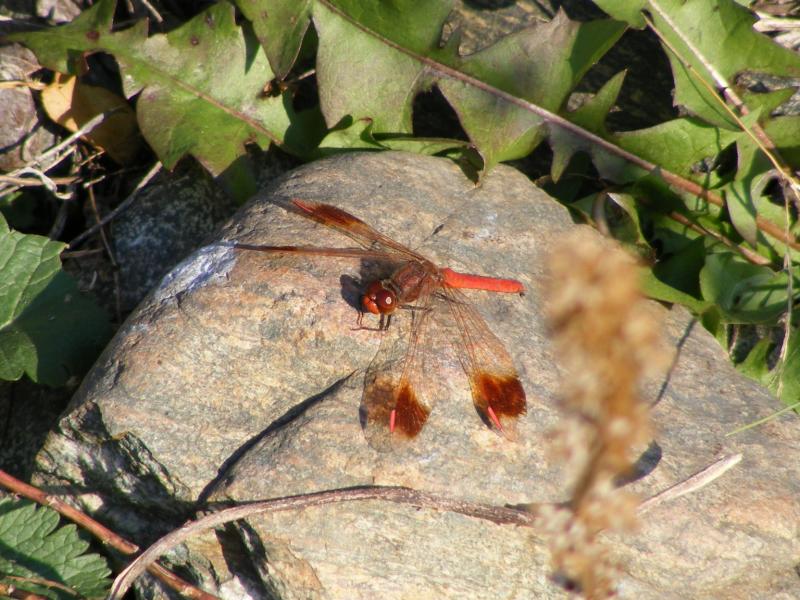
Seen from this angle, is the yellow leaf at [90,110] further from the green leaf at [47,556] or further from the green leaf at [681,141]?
the green leaf at [681,141]

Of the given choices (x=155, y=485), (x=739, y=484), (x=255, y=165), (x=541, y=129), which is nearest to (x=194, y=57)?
(x=255, y=165)

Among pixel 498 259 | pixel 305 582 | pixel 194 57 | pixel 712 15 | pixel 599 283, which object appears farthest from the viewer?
pixel 194 57

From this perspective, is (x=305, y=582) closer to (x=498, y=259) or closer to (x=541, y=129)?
(x=498, y=259)

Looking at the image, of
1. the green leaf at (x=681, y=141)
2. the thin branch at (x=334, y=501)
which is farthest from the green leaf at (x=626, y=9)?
the thin branch at (x=334, y=501)

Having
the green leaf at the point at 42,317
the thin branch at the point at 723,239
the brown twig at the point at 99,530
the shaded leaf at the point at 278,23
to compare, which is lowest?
the brown twig at the point at 99,530

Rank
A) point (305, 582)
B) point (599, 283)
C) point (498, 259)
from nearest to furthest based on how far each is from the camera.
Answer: point (599, 283) → point (305, 582) → point (498, 259)

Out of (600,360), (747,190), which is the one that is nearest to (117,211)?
(747,190)

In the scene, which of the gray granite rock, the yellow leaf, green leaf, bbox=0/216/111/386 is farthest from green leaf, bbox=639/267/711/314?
the yellow leaf

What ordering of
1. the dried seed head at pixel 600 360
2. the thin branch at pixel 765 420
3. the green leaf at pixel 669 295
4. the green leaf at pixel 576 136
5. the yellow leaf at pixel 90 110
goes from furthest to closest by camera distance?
the yellow leaf at pixel 90 110
the green leaf at pixel 576 136
the green leaf at pixel 669 295
the thin branch at pixel 765 420
the dried seed head at pixel 600 360
